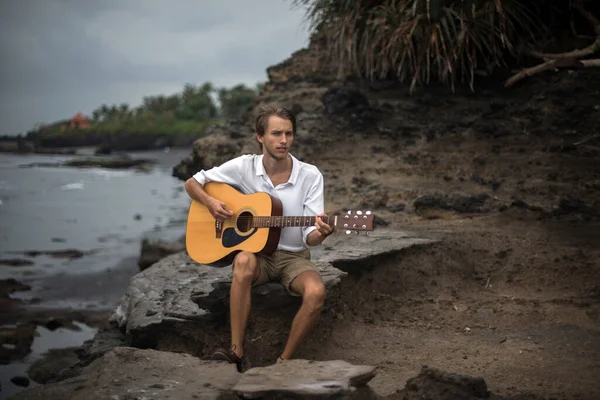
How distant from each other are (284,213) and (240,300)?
2.04ft

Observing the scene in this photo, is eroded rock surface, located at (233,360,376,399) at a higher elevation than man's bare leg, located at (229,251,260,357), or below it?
below

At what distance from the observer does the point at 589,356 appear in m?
4.24

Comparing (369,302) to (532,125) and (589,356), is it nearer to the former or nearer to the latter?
(589,356)

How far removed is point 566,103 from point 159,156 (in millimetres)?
33327

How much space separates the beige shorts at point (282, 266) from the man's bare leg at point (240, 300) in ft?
0.57

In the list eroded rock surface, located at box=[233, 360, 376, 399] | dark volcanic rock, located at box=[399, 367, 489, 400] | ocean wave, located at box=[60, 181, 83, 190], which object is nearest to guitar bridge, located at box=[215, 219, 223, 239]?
eroded rock surface, located at box=[233, 360, 376, 399]

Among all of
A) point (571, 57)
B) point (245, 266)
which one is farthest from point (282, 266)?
point (571, 57)

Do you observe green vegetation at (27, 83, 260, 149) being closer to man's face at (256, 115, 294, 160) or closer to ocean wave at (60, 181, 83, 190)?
ocean wave at (60, 181, 83, 190)

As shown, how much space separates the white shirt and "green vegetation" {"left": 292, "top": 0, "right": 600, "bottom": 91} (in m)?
4.22

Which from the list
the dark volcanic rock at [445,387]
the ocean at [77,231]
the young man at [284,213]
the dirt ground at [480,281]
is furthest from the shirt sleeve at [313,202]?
the ocean at [77,231]

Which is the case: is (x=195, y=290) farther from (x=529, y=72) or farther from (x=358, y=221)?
(x=529, y=72)

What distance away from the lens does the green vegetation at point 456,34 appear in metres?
7.86

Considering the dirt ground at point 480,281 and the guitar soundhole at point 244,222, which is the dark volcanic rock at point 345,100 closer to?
the dirt ground at point 480,281

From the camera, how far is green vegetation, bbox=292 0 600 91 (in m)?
7.86
